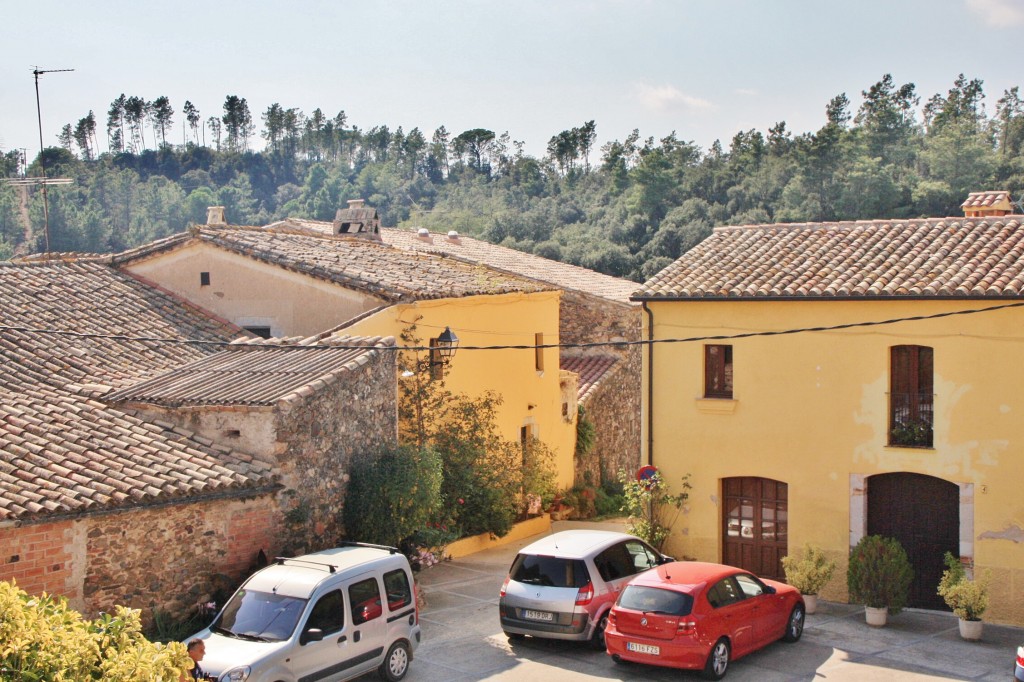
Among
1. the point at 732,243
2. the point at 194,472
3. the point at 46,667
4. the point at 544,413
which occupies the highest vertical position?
the point at 732,243

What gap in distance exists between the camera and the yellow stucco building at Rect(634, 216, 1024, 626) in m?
15.9

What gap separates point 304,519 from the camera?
1445 centimetres

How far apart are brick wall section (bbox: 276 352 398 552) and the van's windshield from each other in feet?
8.86

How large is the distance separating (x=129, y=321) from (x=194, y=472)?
687 centimetres

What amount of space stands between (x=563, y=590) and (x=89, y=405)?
7402 millimetres

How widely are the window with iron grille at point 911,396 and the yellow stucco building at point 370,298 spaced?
5.67 m

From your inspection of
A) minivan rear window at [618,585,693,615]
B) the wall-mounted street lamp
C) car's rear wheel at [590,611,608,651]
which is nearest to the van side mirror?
minivan rear window at [618,585,693,615]

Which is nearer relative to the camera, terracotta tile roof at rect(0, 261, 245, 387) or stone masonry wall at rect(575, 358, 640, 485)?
terracotta tile roof at rect(0, 261, 245, 387)

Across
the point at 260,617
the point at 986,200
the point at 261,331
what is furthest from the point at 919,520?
the point at 261,331

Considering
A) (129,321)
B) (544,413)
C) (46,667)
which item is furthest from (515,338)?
(46,667)

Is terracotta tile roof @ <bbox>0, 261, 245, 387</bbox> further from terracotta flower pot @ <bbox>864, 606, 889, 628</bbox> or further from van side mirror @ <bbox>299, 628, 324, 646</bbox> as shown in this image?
terracotta flower pot @ <bbox>864, 606, 889, 628</bbox>

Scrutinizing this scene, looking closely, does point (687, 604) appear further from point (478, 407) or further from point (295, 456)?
point (478, 407)

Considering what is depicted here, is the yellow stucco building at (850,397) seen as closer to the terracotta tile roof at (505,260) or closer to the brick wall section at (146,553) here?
the brick wall section at (146,553)

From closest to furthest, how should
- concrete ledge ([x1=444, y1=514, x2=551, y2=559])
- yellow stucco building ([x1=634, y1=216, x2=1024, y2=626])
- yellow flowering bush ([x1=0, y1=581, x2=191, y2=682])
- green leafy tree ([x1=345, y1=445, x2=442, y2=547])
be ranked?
yellow flowering bush ([x1=0, y1=581, x2=191, y2=682]) < green leafy tree ([x1=345, y1=445, x2=442, y2=547]) < yellow stucco building ([x1=634, y1=216, x2=1024, y2=626]) < concrete ledge ([x1=444, y1=514, x2=551, y2=559])
